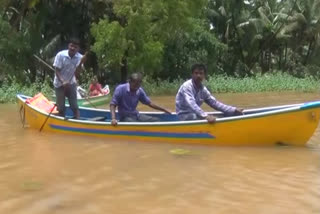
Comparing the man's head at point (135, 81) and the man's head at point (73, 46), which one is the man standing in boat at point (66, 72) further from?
the man's head at point (135, 81)

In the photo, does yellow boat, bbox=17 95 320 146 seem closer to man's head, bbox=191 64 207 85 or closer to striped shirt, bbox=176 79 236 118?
striped shirt, bbox=176 79 236 118

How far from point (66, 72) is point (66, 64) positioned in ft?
0.48

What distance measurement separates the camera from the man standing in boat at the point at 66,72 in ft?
29.4

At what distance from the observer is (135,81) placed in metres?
7.93

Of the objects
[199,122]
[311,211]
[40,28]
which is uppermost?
[40,28]

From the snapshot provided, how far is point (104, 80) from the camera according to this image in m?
25.2

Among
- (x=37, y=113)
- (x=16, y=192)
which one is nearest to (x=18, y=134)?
(x=37, y=113)

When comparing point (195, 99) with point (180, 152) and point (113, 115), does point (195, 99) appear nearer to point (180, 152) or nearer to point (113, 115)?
point (180, 152)

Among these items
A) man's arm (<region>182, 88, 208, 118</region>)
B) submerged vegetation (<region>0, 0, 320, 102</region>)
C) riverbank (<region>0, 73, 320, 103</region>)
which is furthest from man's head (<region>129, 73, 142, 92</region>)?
riverbank (<region>0, 73, 320, 103</region>)

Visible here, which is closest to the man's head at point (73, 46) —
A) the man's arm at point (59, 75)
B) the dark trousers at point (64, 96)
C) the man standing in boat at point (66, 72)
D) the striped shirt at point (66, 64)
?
the man standing in boat at point (66, 72)

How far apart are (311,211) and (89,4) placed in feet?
67.2

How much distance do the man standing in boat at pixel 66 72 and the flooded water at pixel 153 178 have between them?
3.87 feet

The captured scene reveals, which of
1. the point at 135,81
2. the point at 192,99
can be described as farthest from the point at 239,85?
the point at 192,99

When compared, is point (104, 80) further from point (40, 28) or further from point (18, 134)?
point (18, 134)
